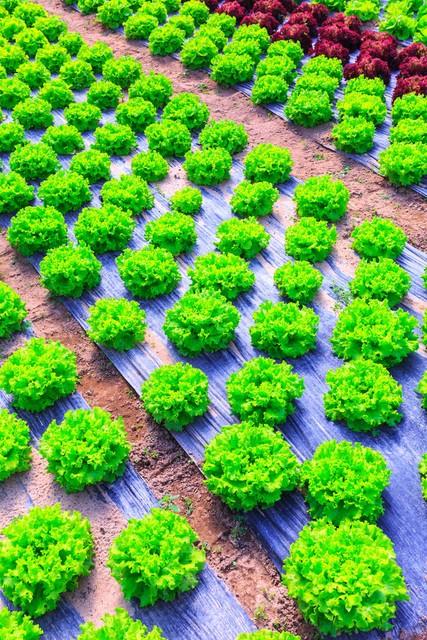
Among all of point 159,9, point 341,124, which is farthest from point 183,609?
point 159,9

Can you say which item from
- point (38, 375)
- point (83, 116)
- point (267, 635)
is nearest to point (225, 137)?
point (83, 116)

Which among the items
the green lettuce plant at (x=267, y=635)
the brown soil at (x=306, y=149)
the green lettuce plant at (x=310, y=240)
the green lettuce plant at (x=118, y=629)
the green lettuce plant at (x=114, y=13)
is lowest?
the green lettuce plant at (x=118, y=629)

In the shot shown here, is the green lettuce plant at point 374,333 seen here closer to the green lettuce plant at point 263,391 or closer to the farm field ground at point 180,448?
the farm field ground at point 180,448

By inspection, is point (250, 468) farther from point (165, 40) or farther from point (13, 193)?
point (165, 40)

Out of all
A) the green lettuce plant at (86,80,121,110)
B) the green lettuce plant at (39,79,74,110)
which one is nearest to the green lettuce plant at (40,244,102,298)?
the green lettuce plant at (86,80,121,110)

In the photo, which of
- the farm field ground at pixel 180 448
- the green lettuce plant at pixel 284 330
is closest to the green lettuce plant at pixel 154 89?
the farm field ground at pixel 180 448

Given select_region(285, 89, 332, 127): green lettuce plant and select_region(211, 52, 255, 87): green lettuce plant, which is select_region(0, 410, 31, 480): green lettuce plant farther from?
select_region(211, 52, 255, 87): green lettuce plant
